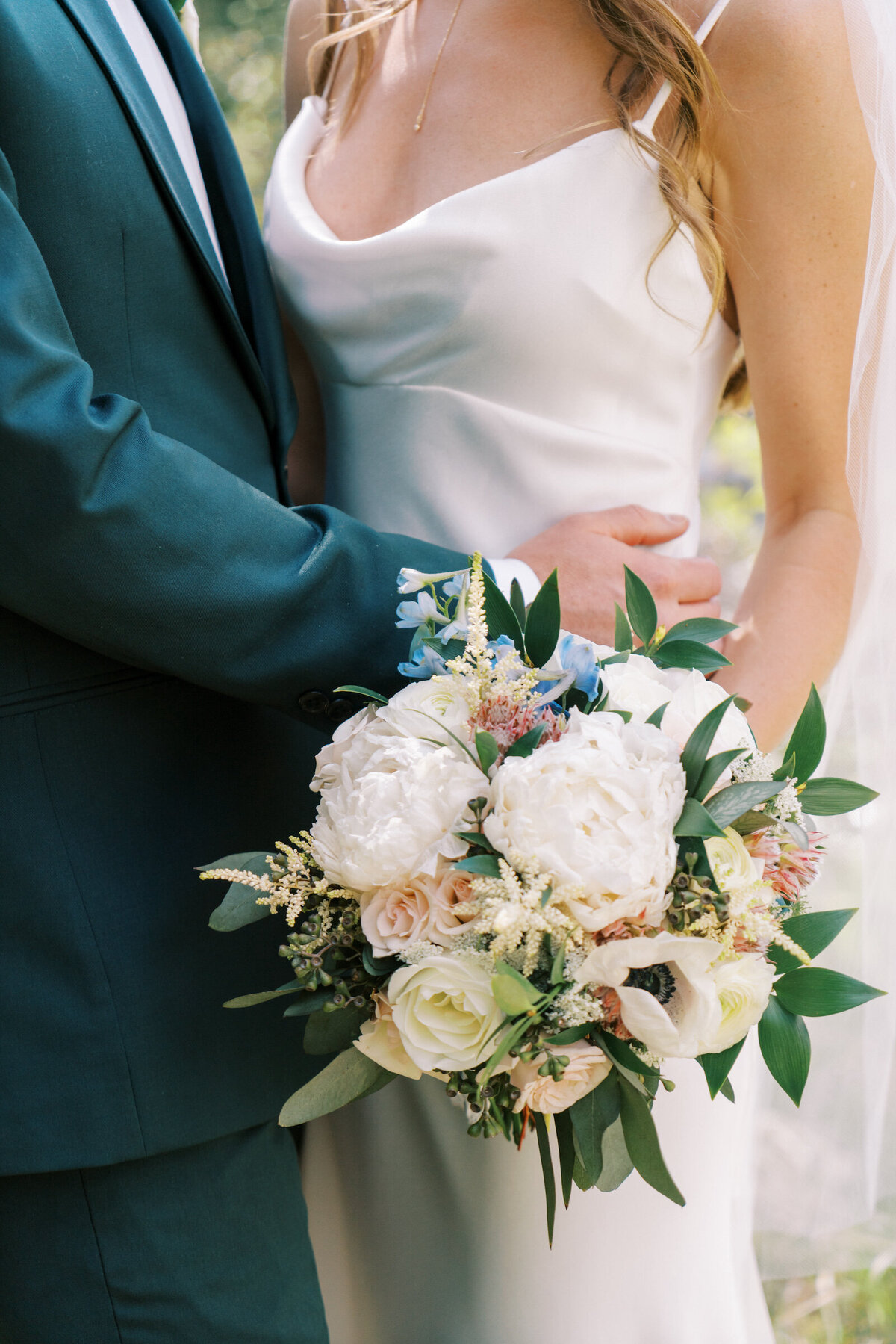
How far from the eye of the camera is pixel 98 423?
3.19 ft

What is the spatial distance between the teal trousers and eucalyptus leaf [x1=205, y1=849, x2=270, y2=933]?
0.42m

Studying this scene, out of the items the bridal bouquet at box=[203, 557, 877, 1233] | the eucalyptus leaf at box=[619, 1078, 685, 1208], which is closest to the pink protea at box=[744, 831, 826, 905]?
the bridal bouquet at box=[203, 557, 877, 1233]

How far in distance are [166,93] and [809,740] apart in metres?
1.18

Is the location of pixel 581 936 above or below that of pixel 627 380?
below

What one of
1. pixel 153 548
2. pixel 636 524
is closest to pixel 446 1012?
pixel 153 548

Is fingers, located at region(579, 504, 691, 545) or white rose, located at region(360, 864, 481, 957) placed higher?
fingers, located at region(579, 504, 691, 545)

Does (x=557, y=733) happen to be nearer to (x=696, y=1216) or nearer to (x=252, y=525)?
(x=252, y=525)

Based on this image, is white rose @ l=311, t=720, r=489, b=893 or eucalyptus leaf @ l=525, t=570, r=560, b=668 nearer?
white rose @ l=311, t=720, r=489, b=893

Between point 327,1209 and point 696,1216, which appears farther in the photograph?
point 327,1209

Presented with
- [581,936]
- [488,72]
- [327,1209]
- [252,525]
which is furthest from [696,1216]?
[488,72]

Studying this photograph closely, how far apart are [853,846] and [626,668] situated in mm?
639

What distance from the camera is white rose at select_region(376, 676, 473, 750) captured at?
0.88m

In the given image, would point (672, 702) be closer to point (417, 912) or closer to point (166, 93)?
point (417, 912)

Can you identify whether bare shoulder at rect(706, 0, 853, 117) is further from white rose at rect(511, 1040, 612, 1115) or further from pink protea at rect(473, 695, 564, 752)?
white rose at rect(511, 1040, 612, 1115)
